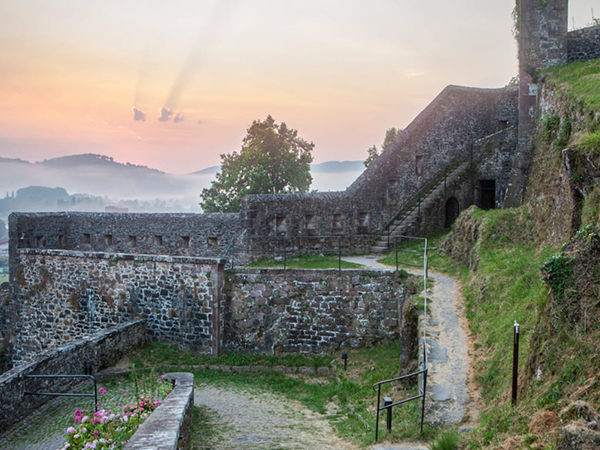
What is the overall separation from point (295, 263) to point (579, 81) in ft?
30.8

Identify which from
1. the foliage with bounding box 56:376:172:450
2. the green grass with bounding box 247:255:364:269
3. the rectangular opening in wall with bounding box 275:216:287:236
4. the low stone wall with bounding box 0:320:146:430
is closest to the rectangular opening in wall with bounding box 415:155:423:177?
the green grass with bounding box 247:255:364:269

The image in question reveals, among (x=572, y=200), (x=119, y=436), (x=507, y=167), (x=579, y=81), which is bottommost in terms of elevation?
(x=119, y=436)

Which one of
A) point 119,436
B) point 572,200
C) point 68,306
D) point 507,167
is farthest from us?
point 507,167

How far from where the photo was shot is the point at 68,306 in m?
16.8

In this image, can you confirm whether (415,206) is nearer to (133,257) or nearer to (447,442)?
(133,257)

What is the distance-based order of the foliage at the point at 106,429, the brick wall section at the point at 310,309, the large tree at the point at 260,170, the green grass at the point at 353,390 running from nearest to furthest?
the foliage at the point at 106,429 < the green grass at the point at 353,390 < the brick wall section at the point at 310,309 < the large tree at the point at 260,170

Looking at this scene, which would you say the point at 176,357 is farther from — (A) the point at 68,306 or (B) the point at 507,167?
(B) the point at 507,167

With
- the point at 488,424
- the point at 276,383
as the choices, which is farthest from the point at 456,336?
the point at 276,383

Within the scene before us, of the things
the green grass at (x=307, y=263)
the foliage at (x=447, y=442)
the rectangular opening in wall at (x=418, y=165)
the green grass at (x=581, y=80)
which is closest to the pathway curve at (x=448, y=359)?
the foliage at (x=447, y=442)

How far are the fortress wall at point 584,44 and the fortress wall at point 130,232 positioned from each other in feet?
40.5

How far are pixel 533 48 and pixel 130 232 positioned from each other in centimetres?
1577

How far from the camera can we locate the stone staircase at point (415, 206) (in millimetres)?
18562

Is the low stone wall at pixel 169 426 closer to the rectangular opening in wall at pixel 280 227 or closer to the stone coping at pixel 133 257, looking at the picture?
the stone coping at pixel 133 257

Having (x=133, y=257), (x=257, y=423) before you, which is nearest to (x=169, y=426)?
(x=257, y=423)
